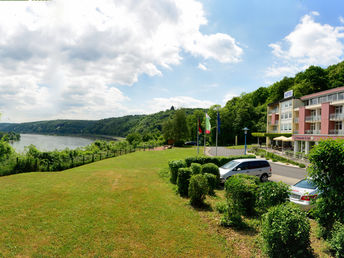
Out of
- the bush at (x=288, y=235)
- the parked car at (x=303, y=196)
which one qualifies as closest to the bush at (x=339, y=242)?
the bush at (x=288, y=235)

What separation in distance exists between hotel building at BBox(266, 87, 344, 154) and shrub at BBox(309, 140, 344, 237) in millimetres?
28677

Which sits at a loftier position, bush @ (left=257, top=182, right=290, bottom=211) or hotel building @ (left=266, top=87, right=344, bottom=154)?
hotel building @ (left=266, top=87, right=344, bottom=154)

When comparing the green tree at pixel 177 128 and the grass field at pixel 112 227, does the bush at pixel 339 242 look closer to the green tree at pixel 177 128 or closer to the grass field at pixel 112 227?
the grass field at pixel 112 227

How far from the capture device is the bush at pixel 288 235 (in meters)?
4.93

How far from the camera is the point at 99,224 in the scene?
7.23 m

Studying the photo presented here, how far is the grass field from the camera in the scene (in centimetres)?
584

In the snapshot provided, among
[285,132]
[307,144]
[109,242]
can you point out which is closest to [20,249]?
[109,242]

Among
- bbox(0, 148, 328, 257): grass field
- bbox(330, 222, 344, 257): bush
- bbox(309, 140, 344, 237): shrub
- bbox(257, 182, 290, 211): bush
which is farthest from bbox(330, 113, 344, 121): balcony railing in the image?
bbox(330, 222, 344, 257): bush

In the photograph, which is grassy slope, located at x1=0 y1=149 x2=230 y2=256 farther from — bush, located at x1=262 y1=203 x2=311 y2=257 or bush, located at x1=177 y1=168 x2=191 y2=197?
bush, located at x1=262 y1=203 x2=311 y2=257

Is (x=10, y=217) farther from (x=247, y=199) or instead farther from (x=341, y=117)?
(x=341, y=117)

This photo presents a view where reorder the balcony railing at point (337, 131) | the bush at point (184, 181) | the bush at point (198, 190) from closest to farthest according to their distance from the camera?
the bush at point (198, 190) < the bush at point (184, 181) < the balcony railing at point (337, 131)

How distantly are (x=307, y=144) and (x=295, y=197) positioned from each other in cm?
3183

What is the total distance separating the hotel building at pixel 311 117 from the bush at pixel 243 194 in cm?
2778

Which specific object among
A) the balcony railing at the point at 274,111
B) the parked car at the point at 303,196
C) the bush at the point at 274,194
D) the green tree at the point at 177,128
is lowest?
the parked car at the point at 303,196
